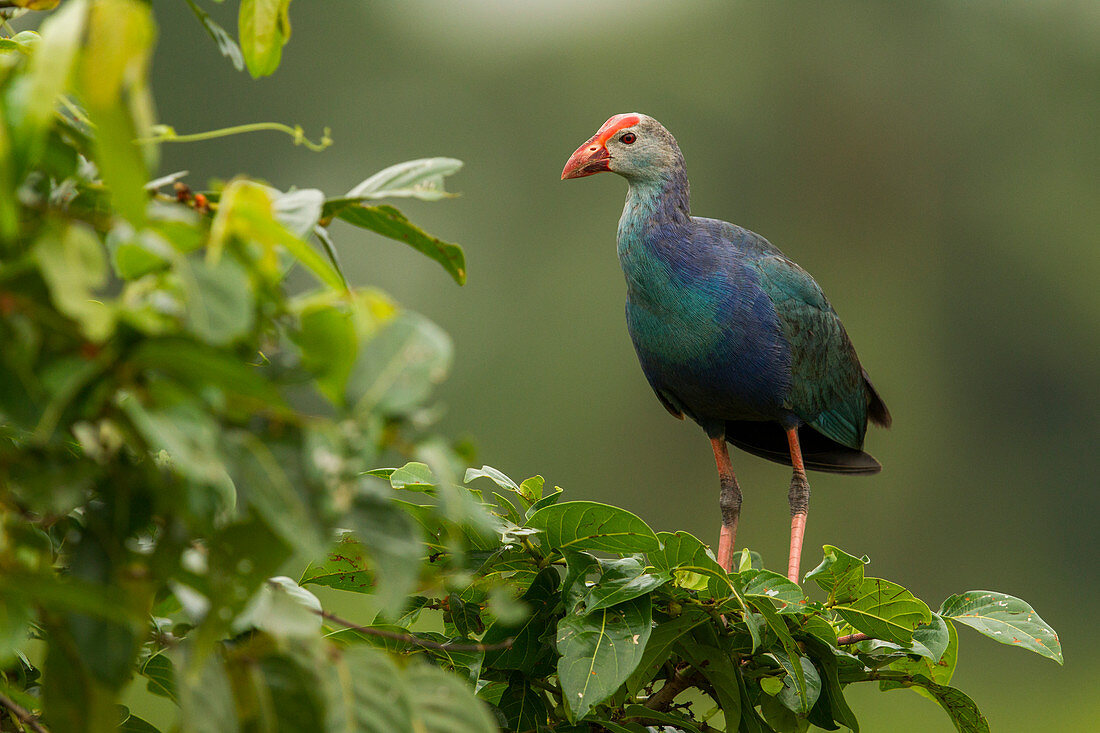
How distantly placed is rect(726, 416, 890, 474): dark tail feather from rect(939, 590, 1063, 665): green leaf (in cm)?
77

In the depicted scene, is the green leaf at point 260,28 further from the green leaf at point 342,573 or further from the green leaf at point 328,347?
the green leaf at point 342,573

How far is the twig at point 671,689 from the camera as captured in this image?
0.69 metres

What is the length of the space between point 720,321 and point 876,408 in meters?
0.46

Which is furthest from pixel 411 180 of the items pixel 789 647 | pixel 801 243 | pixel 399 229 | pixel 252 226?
pixel 801 243

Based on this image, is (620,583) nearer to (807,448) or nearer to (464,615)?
(464,615)

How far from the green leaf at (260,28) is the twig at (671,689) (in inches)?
18.6

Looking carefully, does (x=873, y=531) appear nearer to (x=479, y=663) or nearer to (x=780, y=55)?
(x=780, y=55)

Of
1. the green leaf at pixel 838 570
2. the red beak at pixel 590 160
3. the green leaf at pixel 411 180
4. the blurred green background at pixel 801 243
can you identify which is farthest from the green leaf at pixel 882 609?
the blurred green background at pixel 801 243

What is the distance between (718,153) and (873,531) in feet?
5.97

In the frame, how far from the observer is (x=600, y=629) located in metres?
0.58

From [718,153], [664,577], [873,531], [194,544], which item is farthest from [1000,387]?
[194,544]

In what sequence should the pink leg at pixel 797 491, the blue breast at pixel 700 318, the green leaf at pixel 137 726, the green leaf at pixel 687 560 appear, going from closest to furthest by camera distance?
1. the green leaf at pixel 137 726
2. the green leaf at pixel 687 560
3. the blue breast at pixel 700 318
4. the pink leg at pixel 797 491

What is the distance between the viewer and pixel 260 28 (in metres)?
0.42

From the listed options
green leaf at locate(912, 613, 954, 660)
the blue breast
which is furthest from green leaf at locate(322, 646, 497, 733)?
the blue breast
